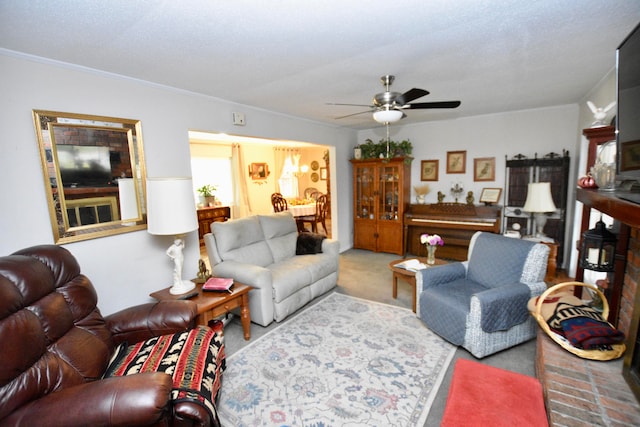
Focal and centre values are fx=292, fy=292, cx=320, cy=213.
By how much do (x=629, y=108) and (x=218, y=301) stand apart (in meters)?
2.71

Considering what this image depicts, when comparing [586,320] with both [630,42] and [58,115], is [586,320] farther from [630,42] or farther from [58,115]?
[58,115]

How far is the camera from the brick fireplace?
4.14ft

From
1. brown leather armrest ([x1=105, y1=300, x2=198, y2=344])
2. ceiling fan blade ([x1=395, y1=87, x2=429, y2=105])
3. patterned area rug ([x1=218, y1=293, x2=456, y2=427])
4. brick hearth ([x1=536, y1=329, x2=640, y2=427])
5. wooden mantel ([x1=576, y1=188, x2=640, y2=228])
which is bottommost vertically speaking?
patterned area rug ([x1=218, y1=293, x2=456, y2=427])

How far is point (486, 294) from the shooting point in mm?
2240

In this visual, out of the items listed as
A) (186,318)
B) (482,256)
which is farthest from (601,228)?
(186,318)

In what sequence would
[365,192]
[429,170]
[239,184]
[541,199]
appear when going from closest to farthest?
[541,199]
[429,170]
[365,192]
[239,184]

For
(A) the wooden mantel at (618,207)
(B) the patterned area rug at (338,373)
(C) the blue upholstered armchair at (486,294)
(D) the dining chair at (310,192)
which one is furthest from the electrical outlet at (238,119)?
(D) the dining chair at (310,192)

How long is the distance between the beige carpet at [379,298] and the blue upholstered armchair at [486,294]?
8cm

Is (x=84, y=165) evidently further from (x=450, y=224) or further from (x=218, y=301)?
(x=450, y=224)

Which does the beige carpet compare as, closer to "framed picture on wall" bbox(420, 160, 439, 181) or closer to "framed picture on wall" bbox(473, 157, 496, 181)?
"framed picture on wall" bbox(420, 160, 439, 181)

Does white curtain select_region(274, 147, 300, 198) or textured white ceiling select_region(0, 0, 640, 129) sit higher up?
textured white ceiling select_region(0, 0, 640, 129)

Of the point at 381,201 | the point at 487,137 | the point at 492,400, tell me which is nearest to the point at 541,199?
the point at 487,137

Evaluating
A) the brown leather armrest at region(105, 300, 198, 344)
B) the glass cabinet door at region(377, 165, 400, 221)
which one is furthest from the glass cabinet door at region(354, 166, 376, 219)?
the brown leather armrest at region(105, 300, 198, 344)

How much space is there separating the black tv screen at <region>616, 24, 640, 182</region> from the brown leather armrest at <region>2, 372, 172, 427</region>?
7.34ft
